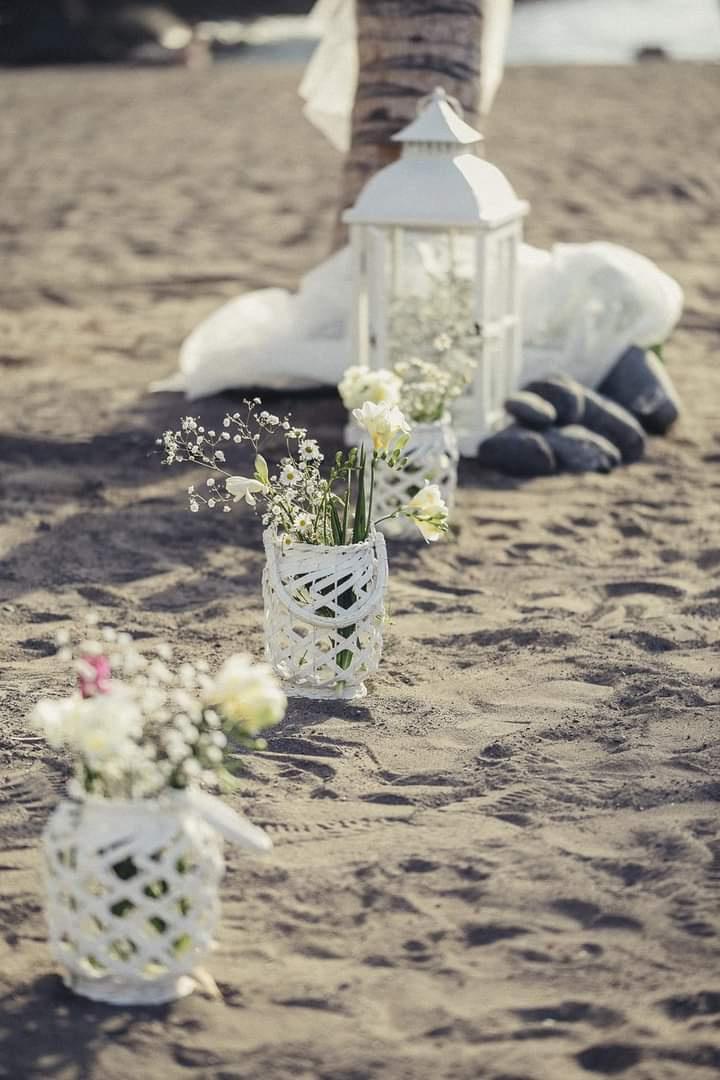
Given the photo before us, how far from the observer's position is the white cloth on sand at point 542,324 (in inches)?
263

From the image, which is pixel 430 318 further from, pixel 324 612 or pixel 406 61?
pixel 324 612

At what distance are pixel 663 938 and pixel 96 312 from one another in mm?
6411

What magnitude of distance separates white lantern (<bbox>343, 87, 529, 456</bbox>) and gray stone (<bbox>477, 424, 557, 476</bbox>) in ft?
0.34

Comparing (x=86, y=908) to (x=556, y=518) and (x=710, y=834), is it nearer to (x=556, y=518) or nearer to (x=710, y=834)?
(x=710, y=834)

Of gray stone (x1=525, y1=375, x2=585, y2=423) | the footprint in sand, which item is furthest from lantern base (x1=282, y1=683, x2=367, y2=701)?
gray stone (x1=525, y1=375, x2=585, y2=423)

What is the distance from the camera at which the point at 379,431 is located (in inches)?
148

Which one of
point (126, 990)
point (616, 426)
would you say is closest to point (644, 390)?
point (616, 426)

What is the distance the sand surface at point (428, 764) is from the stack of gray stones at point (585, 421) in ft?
0.40

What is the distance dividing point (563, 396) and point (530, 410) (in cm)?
23

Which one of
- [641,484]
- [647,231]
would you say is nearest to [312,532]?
[641,484]

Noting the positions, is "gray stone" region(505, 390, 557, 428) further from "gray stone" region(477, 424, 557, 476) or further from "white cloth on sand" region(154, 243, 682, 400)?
"white cloth on sand" region(154, 243, 682, 400)

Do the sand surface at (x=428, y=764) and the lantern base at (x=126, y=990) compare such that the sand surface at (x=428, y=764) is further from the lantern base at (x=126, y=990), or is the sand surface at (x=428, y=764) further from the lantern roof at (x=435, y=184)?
the lantern roof at (x=435, y=184)

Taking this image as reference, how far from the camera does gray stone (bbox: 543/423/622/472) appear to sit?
606 centimetres

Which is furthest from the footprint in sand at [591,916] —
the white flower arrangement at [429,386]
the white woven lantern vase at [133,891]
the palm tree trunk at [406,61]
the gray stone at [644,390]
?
the palm tree trunk at [406,61]
